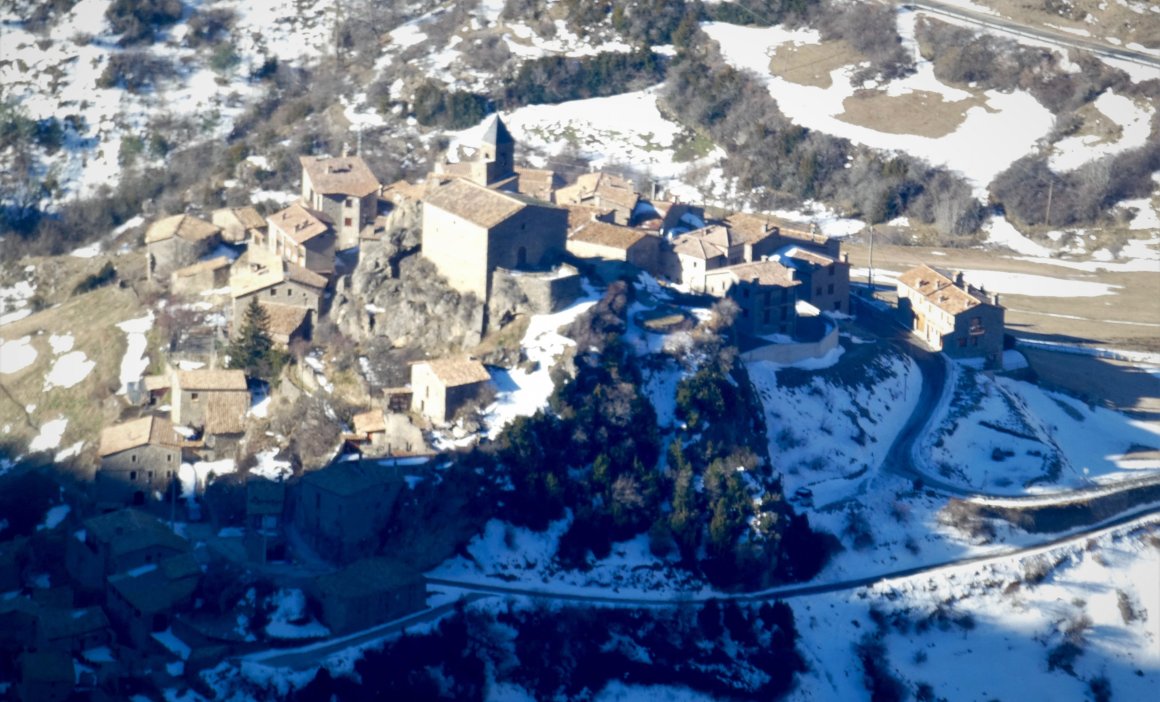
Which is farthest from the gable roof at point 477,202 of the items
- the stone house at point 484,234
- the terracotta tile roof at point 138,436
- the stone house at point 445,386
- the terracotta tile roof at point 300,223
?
the terracotta tile roof at point 138,436

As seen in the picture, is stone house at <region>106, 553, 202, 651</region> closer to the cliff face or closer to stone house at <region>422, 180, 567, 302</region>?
the cliff face

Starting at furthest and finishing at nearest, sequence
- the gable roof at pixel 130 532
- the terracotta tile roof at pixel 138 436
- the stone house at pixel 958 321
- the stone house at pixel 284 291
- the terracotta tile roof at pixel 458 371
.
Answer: the stone house at pixel 958 321 → the stone house at pixel 284 291 → the terracotta tile roof at pixel 138 436 → the terracotta tile roof at pixel 458 371 → the gable roof at pixel 130 532

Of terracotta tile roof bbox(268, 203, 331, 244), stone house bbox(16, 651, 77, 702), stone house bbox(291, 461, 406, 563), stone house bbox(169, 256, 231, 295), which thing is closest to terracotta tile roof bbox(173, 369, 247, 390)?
stone house bbox(291, 461, 406, 563)

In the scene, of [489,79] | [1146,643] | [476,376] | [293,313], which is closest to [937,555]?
[1146,643]

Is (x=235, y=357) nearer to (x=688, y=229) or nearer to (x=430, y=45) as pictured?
(x=688, y=229)

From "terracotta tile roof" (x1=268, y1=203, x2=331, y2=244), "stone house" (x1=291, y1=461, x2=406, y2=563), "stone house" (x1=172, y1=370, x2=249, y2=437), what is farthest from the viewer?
"terracotta tile roof" (x1=268, y1=203, x2=331, y2=244)

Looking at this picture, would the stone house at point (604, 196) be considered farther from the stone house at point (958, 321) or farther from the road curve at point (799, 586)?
the road curve at point (799, 586)

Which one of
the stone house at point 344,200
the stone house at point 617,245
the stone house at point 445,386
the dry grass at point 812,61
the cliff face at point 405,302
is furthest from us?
the dry grass at point 812,61
